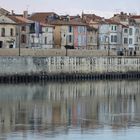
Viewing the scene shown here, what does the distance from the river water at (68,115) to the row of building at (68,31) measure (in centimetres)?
4173

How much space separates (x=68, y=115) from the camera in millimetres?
48688

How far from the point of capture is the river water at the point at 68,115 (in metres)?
39.0

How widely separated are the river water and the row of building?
41727mm

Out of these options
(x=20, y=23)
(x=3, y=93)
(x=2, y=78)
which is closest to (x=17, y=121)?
(x=3, y=93)

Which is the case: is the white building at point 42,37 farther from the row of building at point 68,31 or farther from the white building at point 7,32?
the white building at point 7,32

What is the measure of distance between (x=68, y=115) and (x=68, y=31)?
7988cm

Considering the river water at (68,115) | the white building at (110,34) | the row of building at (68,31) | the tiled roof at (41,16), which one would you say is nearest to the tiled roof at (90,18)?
the row of building at (68,31)

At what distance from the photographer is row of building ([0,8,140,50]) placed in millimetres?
114250

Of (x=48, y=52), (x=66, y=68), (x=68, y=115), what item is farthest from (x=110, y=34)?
(x=68, y=115)

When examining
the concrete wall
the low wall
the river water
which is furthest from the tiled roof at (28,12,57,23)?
the river water

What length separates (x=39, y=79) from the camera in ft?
310

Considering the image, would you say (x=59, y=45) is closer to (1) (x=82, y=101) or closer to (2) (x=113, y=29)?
(2) (x=113, y=29)

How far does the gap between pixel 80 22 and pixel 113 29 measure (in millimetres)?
8628

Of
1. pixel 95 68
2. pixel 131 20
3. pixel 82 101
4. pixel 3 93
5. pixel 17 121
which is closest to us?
pixel 17 121
